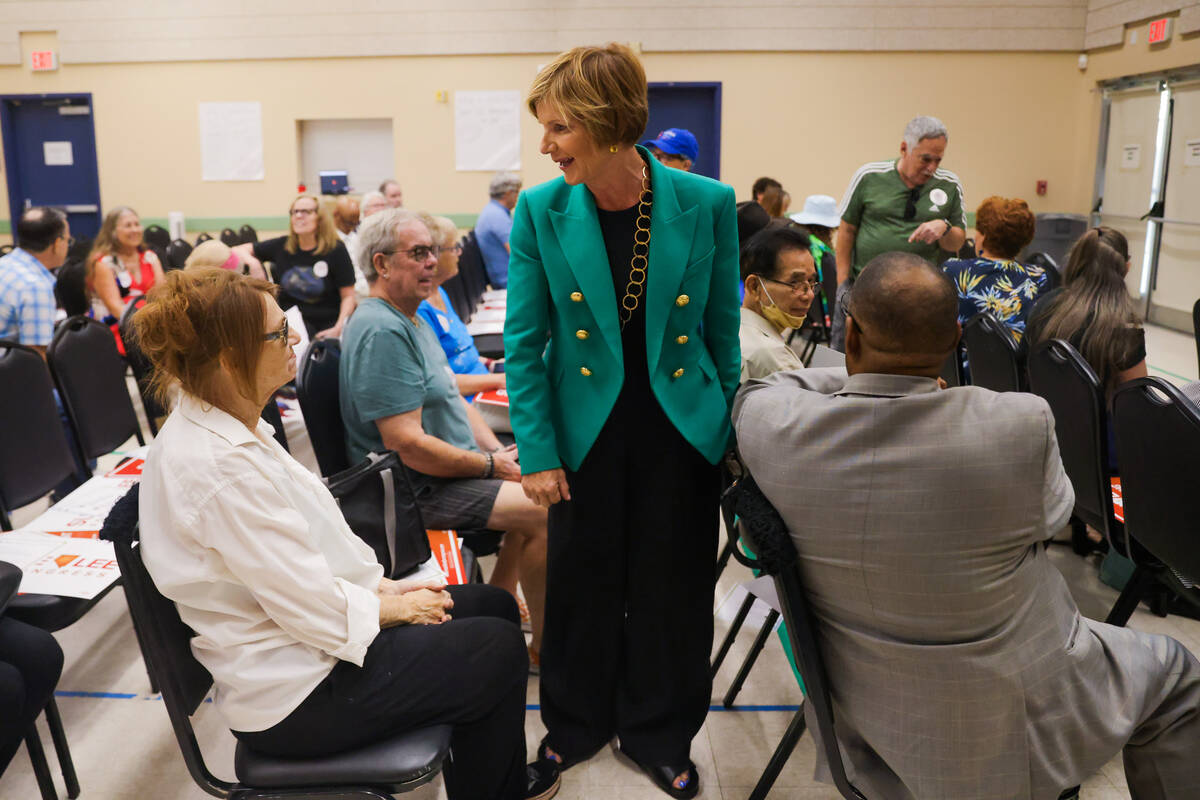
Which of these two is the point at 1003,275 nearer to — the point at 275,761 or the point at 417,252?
the point at 417,252

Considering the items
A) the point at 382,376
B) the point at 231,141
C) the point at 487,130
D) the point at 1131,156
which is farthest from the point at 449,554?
the point at 1131,156

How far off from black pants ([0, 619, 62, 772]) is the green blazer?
0.99 metres

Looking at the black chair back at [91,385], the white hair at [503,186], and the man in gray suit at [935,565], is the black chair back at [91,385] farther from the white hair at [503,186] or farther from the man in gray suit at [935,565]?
the white hair at [503,186]

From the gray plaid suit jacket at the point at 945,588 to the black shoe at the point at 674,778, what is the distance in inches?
25.6

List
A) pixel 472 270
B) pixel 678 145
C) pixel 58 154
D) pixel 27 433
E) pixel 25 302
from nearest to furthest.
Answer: pixel 27 433, pixel 678 145, pixel 25 302, pixel 472 270, pixel 58 154

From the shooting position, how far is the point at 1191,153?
7559mm

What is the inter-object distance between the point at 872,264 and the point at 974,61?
8.88 metres

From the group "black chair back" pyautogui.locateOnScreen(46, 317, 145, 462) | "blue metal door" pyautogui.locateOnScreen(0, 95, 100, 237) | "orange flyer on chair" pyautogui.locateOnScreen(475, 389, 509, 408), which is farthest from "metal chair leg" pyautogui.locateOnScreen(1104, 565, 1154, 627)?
"blue metal door" pyautogui.locateOnScreen(0, 95, 100, 237)

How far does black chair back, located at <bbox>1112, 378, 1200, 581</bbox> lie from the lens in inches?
71.4

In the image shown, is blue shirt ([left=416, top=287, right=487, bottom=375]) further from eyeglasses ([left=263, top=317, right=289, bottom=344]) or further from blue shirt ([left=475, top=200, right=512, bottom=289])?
blue shirt ([left=475, top=200, right=512, bottom=289])

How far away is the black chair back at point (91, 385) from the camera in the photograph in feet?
9.15

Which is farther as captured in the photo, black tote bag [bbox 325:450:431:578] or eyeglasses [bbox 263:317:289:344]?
black tote bag [bbox 325:450:431:578]

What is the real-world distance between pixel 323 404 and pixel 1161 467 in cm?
190

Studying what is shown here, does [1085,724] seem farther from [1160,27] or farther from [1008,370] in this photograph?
[1160,27]
